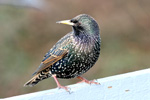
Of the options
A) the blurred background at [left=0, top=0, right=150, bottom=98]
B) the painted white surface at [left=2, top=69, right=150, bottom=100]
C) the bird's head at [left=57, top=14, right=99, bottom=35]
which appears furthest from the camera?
the blurred background at [left=0, top=0, right=150, bottom=98]

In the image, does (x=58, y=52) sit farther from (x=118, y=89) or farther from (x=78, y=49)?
(x=118, y=89)

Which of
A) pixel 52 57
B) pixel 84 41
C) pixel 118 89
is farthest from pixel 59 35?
pixel 118 89

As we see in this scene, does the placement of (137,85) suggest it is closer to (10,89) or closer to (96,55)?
(96,55)

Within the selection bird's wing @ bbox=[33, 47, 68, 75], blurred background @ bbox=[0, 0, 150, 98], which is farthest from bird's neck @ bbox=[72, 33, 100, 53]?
blurred background @ bbox=[0, 0, 150, 98]

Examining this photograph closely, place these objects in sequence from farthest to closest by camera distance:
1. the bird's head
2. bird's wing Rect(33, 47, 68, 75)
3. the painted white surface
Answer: bird's wing Rect(33, 47, 68, 75)
the bird's head
the painted white surface

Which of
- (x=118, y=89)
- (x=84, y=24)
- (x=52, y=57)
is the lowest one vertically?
(x=118, y=89)

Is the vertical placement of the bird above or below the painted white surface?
above

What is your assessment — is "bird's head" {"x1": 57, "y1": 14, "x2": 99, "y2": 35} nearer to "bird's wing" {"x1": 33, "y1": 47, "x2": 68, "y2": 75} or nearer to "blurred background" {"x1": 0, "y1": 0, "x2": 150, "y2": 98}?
"bird's wing" {"x1": 33, "y1": 47, "x2": 68, "y2": 75}
